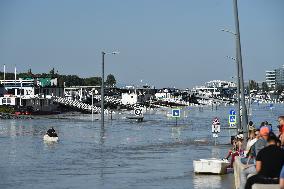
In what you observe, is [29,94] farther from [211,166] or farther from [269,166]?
[269,166]

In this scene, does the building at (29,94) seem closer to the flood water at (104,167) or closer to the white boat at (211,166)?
the flood water at (104,167)

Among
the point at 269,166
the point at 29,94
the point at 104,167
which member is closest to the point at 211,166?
the point at 104,167

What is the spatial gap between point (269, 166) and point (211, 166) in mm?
14230

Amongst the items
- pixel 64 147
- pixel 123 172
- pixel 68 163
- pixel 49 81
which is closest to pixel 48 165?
pixel 68 163

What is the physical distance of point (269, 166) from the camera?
1319 cm

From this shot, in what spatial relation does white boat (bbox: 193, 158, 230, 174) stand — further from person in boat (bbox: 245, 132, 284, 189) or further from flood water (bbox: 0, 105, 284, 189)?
person in boat (bbox: 245, 132, 284, 189)

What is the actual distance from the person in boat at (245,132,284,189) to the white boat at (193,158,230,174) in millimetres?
13830

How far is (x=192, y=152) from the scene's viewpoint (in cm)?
4216

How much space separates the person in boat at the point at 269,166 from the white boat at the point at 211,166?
13830 millimetres

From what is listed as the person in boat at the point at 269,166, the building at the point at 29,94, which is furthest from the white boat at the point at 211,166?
the building at the point at 29,94

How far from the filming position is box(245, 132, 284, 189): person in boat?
13164mm

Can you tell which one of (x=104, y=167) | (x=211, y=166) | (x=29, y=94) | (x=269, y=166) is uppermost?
(x=29, y=94)

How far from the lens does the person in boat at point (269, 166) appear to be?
518 inches

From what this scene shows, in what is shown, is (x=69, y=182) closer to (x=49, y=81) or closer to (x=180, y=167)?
(x=180, y=167)
